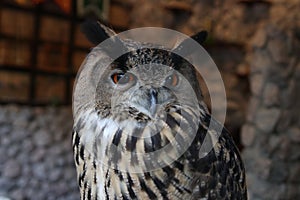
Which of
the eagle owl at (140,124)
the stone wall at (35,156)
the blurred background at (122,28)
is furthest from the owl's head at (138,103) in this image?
the stone wall at (35,156)

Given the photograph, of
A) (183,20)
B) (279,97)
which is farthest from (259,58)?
(183,20)

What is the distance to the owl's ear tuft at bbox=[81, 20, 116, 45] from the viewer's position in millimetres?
780

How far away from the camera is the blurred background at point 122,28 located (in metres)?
2.32

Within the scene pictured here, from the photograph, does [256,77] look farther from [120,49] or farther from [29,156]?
[120,49]

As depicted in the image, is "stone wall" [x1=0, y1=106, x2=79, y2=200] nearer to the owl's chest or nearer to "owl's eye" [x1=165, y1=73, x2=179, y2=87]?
the owl's chest

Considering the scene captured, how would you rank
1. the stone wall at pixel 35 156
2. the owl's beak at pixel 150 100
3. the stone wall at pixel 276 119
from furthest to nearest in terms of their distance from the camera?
1. the stone wall at pixel 35 156
2. the stone wall at pixel 276 119
3. the owl's beak at pixel 150 100

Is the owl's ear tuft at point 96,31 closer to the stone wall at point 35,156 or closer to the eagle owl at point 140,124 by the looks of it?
the eagle owl at point 140,124

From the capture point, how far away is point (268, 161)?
2311mm

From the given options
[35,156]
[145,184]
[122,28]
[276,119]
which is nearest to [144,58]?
[145,184]

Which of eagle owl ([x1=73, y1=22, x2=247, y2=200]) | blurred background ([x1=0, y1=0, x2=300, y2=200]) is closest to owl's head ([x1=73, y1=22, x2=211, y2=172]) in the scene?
eagle owl ([x1=73, y1=22, x2=247, y2=200])

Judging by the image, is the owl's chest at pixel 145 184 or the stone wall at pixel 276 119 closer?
the owl's chest at pixel 145 184

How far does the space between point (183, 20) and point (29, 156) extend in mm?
1830

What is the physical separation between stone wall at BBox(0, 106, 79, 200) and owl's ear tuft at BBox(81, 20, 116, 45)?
178cm

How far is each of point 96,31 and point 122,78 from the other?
109 millimetres
